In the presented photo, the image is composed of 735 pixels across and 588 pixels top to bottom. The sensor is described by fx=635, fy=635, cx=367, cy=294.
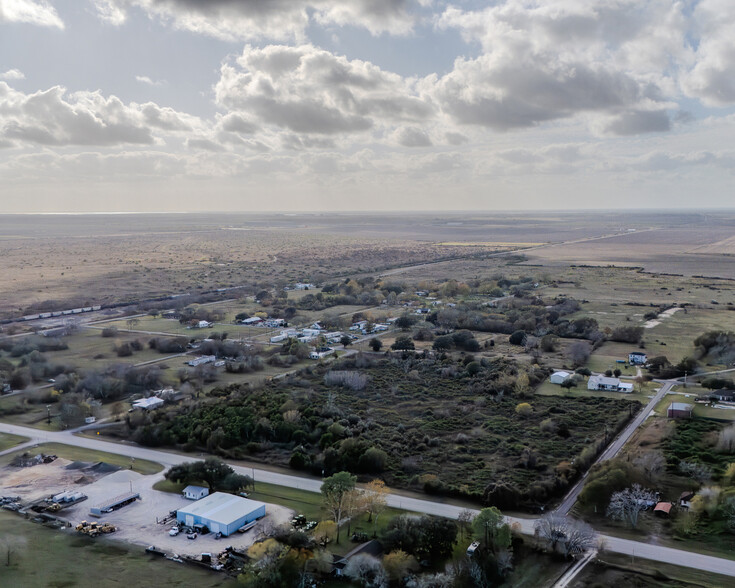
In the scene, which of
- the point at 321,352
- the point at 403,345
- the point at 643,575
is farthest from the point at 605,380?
the point at 643,575

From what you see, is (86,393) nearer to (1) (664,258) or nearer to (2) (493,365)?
(2) (493,365)

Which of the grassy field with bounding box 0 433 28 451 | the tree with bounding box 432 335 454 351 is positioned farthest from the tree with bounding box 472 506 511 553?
the tree with bounding box 432 335 454 351

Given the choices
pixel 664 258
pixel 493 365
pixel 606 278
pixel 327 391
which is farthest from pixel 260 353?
pixel 664 258

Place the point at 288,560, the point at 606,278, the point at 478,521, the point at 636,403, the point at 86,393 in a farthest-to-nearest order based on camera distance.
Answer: the point at 606,278, the point at 86,393, the point at 636,403, the point at 478,521, the point at 288,560

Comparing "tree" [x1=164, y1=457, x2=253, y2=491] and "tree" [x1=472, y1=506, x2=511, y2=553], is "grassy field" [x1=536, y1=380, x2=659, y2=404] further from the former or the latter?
"tree" [x1=164, y1=457, x2=253, y2=491]

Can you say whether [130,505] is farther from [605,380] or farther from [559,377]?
[605,380]

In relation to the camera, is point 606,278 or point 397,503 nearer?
point 397,503
